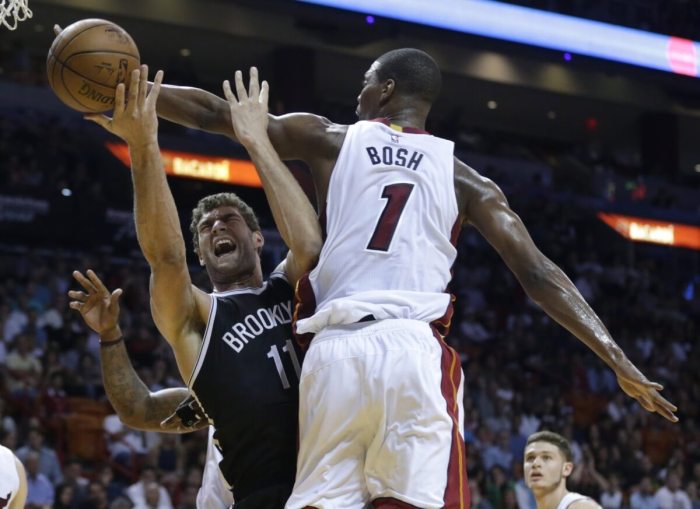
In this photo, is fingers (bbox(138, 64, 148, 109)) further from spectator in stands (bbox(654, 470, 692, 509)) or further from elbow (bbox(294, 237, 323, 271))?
spectator in stands (bbox(654, 470, 692, 509))

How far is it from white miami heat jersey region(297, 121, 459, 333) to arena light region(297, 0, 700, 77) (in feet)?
36.6

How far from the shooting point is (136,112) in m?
3.72

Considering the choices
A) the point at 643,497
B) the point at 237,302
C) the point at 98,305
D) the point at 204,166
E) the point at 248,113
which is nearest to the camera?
the point at 248,113

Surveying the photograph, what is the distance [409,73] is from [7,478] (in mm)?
2001

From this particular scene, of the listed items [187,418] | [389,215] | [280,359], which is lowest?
→ [187,418]

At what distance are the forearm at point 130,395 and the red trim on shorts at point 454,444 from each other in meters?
1.27

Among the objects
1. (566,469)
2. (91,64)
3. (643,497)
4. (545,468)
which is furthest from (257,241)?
(643,497)

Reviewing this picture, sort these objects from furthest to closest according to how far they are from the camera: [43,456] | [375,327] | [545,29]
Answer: [545,29]
[43,456]
[375,327]

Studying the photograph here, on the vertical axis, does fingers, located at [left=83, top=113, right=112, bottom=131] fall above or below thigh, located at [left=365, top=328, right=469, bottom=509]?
above

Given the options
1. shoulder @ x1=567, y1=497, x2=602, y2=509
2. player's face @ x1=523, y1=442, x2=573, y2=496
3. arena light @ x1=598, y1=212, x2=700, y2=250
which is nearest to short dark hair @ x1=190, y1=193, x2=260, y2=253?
shoulder @ x1=567, y1=497, x2=602, y2=509

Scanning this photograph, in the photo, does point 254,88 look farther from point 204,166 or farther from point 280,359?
point 204,166

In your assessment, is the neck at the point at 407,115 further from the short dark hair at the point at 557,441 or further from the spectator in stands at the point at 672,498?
the spectator in stands at the point at 672,498

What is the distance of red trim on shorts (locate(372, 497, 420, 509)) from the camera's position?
3572mm

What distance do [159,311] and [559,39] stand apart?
13.3 metres
